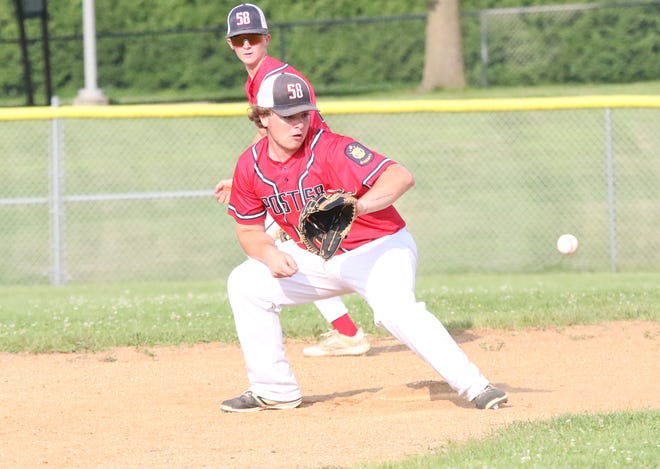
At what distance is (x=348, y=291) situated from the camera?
6.04 meters

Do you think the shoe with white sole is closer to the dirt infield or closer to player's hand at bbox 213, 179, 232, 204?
the dirt infield

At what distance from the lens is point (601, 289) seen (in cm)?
990

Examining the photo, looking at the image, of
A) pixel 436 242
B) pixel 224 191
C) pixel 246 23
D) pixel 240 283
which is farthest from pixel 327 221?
pixel 436 242

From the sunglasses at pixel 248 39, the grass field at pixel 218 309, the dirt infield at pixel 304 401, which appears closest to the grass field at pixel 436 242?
the grass field at pixel 218 309

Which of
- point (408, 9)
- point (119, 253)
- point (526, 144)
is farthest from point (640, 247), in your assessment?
point (408, 9)

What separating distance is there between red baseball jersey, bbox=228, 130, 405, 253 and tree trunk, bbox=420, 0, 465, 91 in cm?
1507

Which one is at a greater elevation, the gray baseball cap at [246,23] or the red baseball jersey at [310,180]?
the gray baseball cap at [246,23]

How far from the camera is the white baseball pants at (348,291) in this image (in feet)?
18.8

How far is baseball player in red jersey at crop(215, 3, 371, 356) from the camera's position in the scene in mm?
7336

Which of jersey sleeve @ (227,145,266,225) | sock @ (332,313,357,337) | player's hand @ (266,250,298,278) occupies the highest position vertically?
jersey sleeve @ (227,145,266,225)

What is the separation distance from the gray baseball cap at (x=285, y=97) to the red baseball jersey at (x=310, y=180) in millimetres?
221

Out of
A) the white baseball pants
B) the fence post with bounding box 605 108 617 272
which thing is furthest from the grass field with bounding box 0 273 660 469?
the white baseball pants

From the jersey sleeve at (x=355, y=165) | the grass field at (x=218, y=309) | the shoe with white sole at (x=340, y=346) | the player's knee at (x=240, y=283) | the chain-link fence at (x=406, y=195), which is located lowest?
the chain-link fence at (x=406, y=195)

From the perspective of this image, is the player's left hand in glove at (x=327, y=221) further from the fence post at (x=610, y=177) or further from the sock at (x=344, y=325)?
the fence post at (x=610, y=177)
